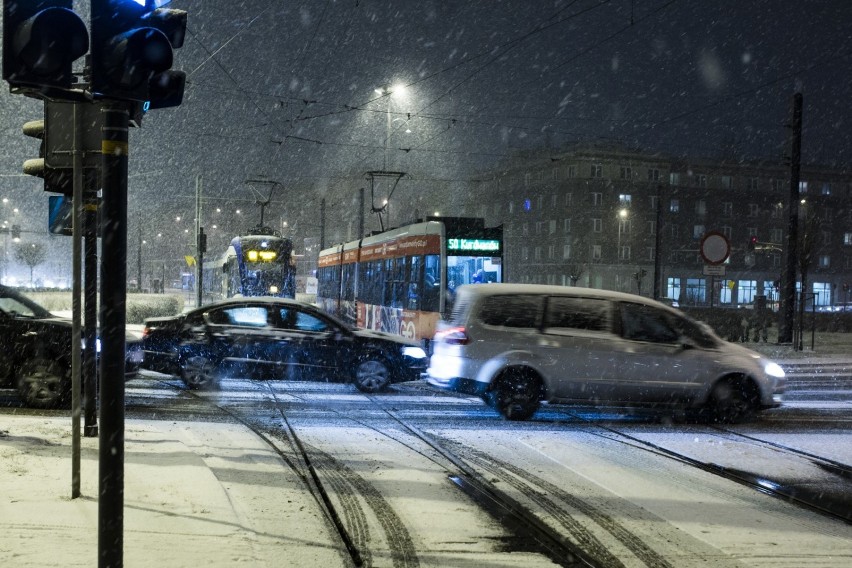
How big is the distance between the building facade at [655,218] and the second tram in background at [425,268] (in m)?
52.6

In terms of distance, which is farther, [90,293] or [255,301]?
[255,301]

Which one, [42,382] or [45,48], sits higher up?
[45,48]

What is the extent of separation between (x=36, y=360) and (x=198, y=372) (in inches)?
116

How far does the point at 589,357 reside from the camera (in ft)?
36.9

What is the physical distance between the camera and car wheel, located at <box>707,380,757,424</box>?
11.5m

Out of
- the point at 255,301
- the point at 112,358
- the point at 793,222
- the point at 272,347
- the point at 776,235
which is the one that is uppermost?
the point at 776,235

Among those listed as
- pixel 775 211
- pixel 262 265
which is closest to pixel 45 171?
pixel 262 265

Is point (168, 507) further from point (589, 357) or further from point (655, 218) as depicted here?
point (655, 218)

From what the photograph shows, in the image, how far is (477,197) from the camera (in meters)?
92.9

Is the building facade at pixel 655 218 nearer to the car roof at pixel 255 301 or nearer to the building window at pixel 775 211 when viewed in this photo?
the building window at pixel 775 211

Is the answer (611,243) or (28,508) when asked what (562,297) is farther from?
(611,243)

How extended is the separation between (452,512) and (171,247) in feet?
278

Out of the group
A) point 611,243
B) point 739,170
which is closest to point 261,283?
point 611,243

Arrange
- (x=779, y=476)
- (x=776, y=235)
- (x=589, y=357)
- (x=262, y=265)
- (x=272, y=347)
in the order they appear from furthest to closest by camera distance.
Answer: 1. (x=776, y=235)
2. (x=262, y=265)
3. (x=272, y=347)
4. (x=589, y=357)
5. (x=779, y=476)
